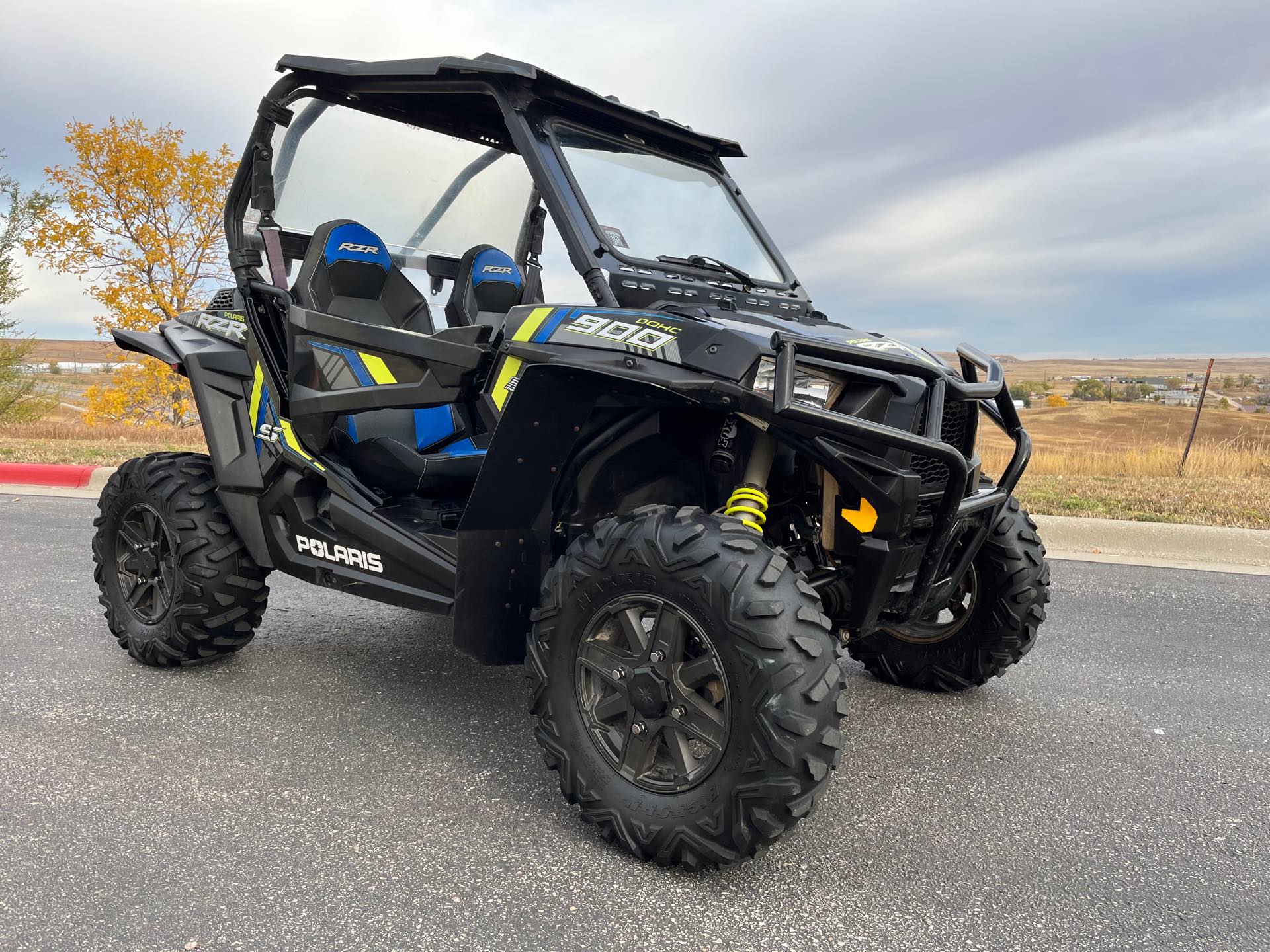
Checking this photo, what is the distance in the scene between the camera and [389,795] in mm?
2896

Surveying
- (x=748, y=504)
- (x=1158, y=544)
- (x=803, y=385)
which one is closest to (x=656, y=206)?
(x=803, y=385)

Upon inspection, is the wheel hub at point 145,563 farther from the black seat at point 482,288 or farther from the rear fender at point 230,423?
the black seat at point 482,288

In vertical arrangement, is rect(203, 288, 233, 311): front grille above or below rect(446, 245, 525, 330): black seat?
below

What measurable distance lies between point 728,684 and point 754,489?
2.00 feet

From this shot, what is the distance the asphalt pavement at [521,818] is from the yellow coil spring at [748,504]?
3.01 feet

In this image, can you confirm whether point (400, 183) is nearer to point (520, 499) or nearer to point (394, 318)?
point (394, 318)

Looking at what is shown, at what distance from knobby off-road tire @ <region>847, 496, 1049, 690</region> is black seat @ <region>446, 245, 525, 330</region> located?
2.23 meters

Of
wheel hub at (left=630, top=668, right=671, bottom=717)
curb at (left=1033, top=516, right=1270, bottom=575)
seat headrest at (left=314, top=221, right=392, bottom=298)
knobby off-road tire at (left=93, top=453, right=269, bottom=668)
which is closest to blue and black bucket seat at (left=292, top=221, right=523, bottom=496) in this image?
seat headrest at (left=314, top=221, right=392, bottom=298)

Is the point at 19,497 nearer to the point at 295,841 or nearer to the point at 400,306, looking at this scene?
the point at 400,306

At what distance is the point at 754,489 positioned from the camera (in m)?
2.76

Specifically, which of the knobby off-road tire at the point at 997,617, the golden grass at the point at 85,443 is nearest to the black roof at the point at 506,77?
the knobby off-road tire at the point at 997,617

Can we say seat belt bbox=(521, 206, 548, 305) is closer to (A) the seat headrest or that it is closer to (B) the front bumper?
(A) the seat headrest

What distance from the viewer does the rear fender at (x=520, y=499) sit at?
281 cm

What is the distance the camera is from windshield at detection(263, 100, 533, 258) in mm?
3959
